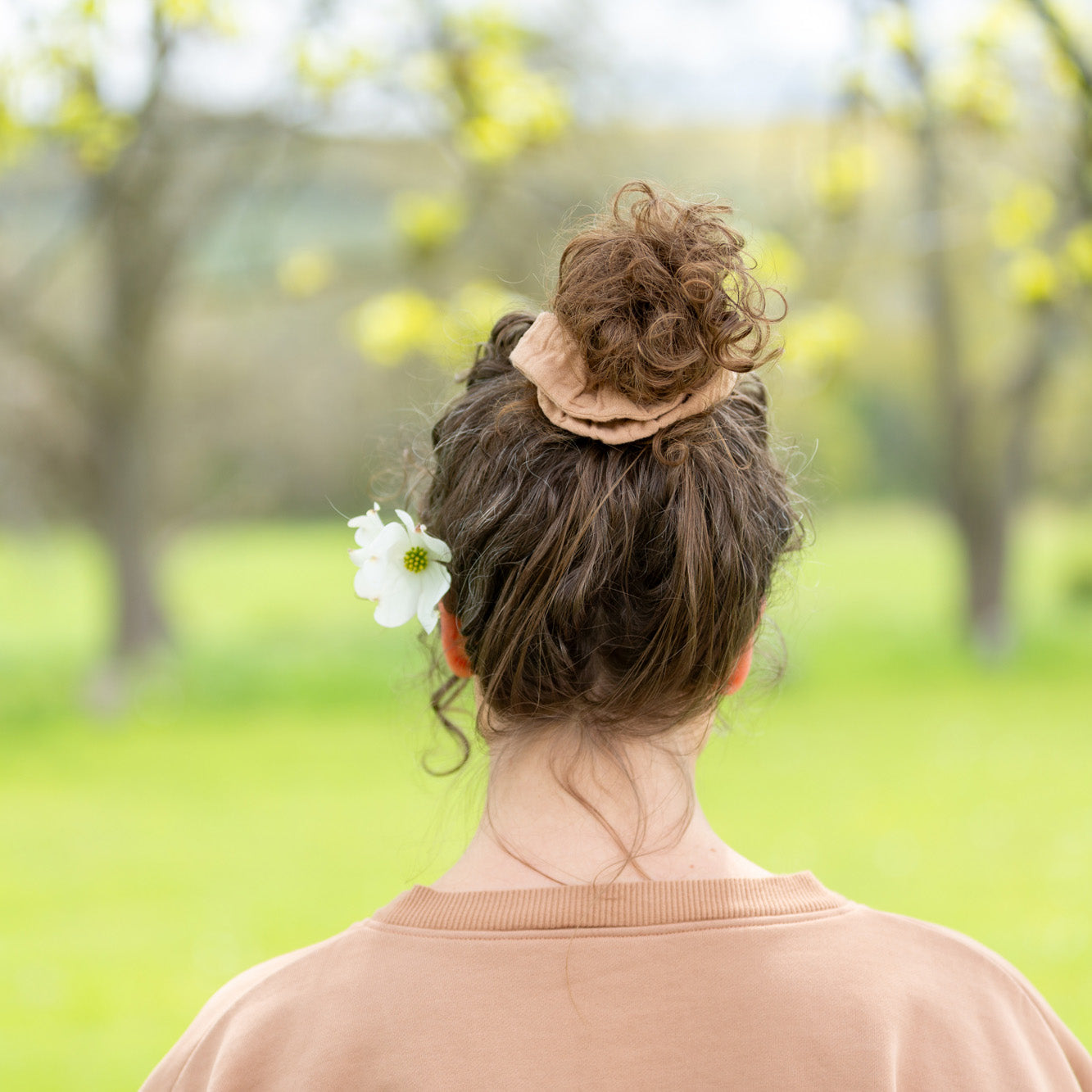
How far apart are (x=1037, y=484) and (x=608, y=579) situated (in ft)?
47.1

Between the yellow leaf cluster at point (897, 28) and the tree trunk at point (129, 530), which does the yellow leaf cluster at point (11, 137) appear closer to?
the tree trunk at point (129, 530)

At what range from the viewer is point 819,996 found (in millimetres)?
1048

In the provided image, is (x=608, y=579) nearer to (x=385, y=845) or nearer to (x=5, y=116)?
(x=385, y=845)

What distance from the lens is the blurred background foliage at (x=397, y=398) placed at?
14.7 feet

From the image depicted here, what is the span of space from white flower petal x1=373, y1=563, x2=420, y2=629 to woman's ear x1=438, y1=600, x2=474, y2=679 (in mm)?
48

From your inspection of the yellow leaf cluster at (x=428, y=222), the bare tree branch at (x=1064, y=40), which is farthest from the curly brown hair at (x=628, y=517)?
the yellow leaf cluster at (x=428, y=222)

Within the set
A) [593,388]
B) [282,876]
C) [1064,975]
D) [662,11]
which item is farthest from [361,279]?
[593,388]

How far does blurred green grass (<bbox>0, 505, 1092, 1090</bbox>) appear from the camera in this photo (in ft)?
12.4

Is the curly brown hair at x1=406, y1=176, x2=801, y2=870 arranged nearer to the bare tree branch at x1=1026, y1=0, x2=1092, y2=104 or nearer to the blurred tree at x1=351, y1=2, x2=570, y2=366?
the bare tree branch at x1=1026, y1=0, x2=1092, y2=104

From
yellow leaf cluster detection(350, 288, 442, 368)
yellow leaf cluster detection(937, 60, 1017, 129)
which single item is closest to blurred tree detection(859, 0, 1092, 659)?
yellow leaf cluster detection(937, 60, 1017, 129)

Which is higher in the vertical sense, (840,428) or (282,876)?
(840,428)

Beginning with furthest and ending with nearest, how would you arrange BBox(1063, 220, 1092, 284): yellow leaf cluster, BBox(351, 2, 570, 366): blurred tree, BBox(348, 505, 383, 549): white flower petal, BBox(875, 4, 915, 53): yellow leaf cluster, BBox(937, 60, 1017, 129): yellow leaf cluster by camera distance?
BBox(937, 60, 1017, 129): yellow leaf cluster
BBox(351, 2, 570, 366): blurred tree
BBox(875, 4, 915, 53): yellow leaf cluster
BBox(1063, 220, 1092, 284): yellow leaf cluster
BBox(348, 505, 383, 549): white flower petal

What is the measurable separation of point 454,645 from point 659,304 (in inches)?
17.1

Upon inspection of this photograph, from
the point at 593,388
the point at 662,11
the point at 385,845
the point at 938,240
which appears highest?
the point at 662,11
